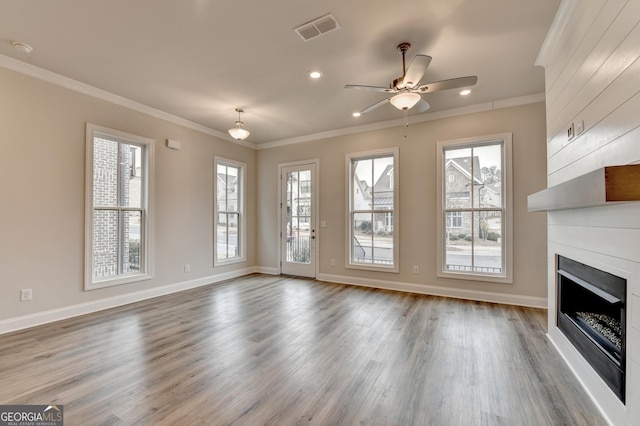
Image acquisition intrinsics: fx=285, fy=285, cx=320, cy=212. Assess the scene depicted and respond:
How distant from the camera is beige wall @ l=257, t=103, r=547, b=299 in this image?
4.02m

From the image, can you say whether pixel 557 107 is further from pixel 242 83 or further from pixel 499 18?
pixel 242 83

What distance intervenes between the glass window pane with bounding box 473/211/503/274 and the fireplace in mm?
1693

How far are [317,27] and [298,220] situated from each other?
3.99 metres

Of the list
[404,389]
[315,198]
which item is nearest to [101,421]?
[404,389]

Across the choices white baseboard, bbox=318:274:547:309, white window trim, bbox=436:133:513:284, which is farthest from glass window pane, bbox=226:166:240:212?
white window trim, bbox=436:133:513:284

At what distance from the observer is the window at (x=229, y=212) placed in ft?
18.7

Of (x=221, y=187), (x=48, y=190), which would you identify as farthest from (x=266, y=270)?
(x=48, y=190)

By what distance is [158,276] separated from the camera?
456 cm

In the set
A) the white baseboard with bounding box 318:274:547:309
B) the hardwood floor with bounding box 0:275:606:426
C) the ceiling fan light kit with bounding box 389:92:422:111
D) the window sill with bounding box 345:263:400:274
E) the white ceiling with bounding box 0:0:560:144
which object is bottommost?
the hardwood floor with bounding box 0:275:606:426

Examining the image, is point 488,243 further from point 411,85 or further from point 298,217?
point 298,217

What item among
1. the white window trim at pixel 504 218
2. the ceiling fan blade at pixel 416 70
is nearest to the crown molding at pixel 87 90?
the ceiling fan blade at pixel 416 70

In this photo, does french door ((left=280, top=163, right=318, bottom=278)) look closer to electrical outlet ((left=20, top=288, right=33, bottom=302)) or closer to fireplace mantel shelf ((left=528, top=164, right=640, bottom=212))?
electrical outlet ((left=20, top=288, right=33, bottom=302))

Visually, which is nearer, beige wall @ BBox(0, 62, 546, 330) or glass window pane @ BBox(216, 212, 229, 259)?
beige wall @ BBox(0, 62, 546, 330)

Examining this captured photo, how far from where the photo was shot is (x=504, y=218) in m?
4.19
